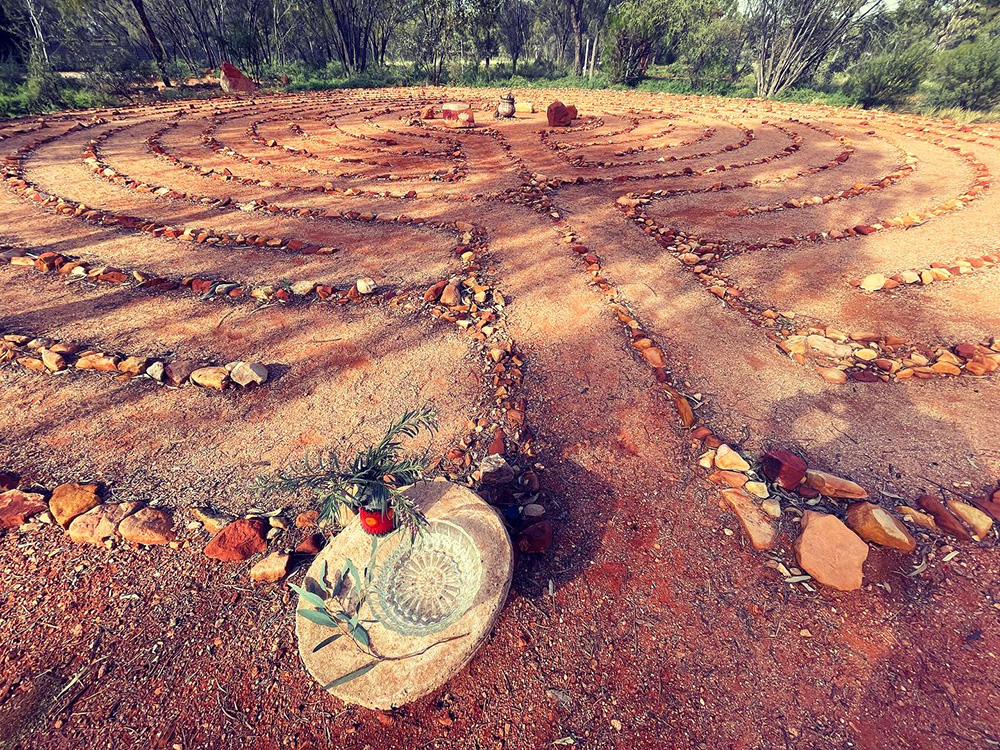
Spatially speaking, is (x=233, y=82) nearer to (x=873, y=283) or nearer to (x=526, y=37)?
(x=873, y=283)

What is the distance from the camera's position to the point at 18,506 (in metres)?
3.47

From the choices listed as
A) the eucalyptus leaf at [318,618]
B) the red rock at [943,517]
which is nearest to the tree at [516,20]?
the red rock at [943,517]

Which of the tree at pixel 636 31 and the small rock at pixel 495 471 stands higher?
the tree at pixel 636 31

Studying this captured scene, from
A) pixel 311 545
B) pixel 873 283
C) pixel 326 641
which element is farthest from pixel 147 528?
pixel 873 283

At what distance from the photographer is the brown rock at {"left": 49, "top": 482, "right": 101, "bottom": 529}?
3.44 meters

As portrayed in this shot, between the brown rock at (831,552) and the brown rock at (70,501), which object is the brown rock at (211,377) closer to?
the brown rock at (70,501)

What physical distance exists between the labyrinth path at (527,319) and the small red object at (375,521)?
3.59 feet

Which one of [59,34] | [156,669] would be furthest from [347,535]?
[59,34]

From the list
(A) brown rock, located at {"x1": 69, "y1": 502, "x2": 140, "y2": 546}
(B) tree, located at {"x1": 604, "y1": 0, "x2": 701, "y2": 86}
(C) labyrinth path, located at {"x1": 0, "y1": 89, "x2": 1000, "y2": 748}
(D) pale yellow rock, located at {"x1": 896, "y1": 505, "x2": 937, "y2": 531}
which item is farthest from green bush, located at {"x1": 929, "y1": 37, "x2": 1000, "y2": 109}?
(A) brown rock, located at {"x1": 69, "y1": 502, "x2": 140, "y2": 546}

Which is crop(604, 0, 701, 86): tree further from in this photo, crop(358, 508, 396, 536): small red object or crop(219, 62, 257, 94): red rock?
crop(358, 508, 396, 536): small red object

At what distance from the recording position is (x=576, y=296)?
21.4 ft

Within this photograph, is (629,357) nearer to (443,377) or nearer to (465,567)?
(443,377)

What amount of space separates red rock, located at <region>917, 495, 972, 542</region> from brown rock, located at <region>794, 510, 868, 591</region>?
2.54ft

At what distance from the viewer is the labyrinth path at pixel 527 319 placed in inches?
Result: 161
